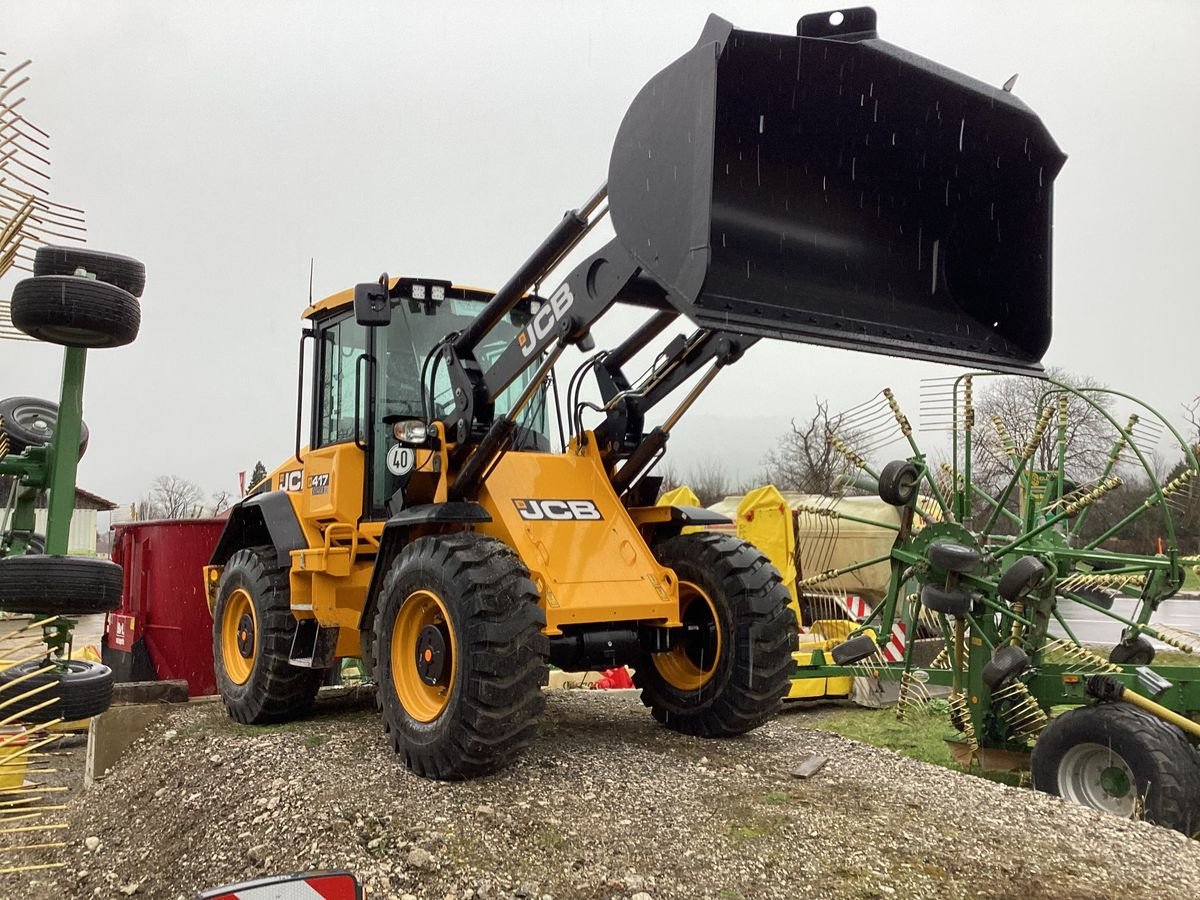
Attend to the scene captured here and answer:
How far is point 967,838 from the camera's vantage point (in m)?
3.97

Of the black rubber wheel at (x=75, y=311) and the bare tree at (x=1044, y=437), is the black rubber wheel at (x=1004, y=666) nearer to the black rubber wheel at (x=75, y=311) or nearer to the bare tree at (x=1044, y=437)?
the bare tree at (x=1044, y=437)

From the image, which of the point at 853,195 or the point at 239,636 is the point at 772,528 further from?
the point at 853,195

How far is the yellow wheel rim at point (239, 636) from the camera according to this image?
6426mm

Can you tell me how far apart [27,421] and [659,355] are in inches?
124

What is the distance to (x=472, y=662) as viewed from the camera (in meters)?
4.32

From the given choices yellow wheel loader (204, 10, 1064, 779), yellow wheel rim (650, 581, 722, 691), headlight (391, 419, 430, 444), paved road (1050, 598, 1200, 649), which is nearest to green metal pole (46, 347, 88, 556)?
yellow wheel loader (204, 10, 1064, 779)

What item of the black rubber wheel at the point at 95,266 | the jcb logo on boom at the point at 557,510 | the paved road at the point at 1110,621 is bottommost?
Result: the paved road at the point at 1110,621

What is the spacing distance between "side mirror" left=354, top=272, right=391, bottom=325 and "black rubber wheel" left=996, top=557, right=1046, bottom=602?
3.98 meters

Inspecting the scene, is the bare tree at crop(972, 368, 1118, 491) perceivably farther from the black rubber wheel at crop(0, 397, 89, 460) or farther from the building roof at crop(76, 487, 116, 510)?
the building roof at crop(76, 487, 116, 510)

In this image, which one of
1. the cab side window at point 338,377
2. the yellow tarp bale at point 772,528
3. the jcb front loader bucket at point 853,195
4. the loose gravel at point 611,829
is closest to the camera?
the loose gravel at point 611,829

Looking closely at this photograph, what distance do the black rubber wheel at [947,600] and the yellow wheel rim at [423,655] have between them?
11.5 feet

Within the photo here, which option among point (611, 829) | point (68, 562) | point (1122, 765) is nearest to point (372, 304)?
point (611, 829)

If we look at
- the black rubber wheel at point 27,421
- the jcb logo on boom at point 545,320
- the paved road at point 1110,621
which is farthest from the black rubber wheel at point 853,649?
the paved road at point 1110,621

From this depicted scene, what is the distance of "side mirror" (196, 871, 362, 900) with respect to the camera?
2.10 metres
